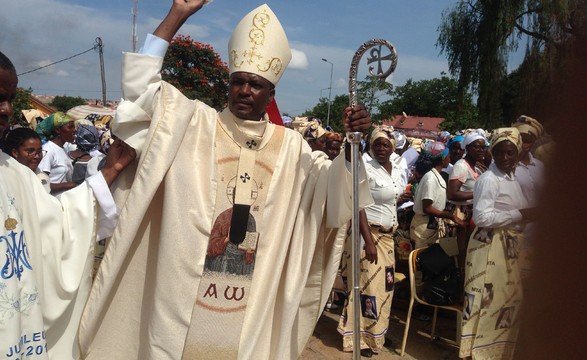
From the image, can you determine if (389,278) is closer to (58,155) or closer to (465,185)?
(465,185)

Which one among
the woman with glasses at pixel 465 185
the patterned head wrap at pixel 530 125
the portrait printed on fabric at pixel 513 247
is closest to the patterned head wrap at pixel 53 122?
the woman with glasses at pixel 465 185

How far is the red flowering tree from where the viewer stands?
57.3ft

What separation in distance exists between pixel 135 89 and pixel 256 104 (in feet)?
2.18

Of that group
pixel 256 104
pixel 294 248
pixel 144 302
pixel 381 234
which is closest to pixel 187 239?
pixel 144 302

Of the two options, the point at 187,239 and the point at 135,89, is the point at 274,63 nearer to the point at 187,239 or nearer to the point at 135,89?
the point at 135,89

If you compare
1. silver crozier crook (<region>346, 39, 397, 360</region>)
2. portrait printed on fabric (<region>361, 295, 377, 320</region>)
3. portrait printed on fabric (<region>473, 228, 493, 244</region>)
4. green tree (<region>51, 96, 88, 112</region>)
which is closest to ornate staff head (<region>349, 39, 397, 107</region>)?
silver crozier crook (<region>346, 39, 397, 360</region>)

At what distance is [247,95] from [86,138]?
420 cm

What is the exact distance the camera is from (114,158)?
7.93ft

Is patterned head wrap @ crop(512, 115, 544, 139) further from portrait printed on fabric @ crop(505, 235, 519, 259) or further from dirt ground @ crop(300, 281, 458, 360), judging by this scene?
dirt ground @ crop(300, 281, 458, 360)

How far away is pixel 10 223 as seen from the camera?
180 centimetres

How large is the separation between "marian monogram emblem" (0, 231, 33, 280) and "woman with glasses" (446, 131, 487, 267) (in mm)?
4448

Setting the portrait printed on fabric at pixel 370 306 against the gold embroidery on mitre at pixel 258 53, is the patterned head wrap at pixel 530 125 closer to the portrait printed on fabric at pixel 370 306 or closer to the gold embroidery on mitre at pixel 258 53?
the gold embroidery on mitre at pixel 258 53

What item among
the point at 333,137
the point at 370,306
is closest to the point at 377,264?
the point at 370,306

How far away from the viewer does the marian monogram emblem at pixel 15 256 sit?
5.76ft
